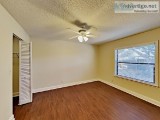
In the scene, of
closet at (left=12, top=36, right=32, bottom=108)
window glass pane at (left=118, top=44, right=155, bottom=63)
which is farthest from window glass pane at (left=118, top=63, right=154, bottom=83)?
closet at (left=12, top=36, right=32, bottom=108)

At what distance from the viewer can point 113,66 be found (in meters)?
5.00

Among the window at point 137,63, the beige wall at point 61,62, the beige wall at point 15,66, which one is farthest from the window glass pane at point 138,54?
the beige wall at point 15,66

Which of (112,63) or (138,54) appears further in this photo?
(112,63)

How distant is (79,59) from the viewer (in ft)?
18.3

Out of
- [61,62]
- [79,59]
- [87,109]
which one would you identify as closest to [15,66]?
[61,62]

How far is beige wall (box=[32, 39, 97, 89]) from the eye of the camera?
4363 mm

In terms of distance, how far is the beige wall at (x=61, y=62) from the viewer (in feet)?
14.3

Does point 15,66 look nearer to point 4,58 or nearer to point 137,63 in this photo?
point 4,58

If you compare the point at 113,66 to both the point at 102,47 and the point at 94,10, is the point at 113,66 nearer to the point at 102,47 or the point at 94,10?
Result: the point at 102,47

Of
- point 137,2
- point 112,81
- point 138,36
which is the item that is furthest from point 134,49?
point 137,2

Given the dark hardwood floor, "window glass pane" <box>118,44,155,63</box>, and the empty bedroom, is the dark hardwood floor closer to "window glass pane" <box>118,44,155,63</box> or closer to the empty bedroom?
the empty bedroom

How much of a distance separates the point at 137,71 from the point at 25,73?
3.85 m

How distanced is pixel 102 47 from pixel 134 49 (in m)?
2.19

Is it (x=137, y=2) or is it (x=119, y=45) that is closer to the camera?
(x=137, y=2)
